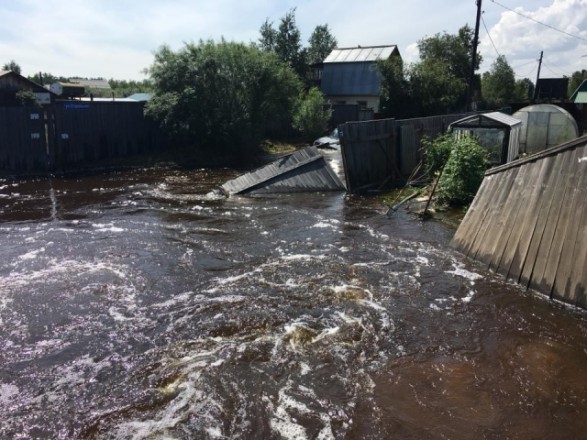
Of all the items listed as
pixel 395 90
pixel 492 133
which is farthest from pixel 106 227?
pixel 395 90

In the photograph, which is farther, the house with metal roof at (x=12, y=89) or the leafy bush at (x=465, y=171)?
the house with metal roof at (x=12, y=89)

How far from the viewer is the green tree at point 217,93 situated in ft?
73.2

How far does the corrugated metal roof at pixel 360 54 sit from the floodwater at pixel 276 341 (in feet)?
114

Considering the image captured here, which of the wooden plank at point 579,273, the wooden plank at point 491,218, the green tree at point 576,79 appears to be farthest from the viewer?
the green tree at point 576,79

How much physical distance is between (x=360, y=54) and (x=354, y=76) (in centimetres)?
260

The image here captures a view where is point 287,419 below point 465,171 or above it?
below

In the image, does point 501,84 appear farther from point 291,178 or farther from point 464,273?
point 464,273

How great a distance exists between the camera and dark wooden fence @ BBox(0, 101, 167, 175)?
61.5 ft

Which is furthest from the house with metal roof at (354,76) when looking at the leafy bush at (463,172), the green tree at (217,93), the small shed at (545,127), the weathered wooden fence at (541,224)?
the weathered wooden fence at (541,224)

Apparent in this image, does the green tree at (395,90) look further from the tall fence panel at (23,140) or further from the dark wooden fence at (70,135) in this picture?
the tall fence panel at (23,140)

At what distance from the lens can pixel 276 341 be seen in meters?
6.46

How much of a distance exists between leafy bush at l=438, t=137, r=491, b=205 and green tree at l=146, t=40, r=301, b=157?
12.9 m

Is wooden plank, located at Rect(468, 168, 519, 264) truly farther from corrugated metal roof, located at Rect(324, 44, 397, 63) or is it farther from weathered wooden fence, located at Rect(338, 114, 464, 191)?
corrugated metal roof, located at Rect(324, 44, 397, 63)

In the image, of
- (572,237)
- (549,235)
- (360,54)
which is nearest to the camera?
(572,237)
